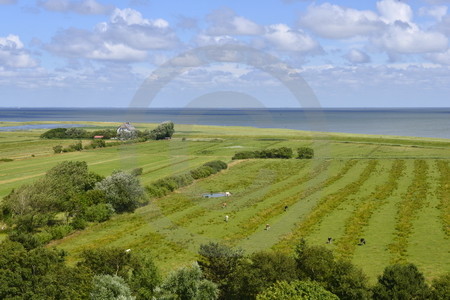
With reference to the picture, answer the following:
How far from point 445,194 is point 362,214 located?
18.5 metres

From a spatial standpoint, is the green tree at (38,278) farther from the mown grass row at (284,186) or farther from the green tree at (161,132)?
the green tree at (161,132)

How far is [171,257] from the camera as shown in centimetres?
4234

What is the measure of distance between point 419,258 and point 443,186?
3709 cm

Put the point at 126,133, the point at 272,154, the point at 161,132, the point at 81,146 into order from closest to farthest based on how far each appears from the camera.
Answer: the point at 272,154, the point at 81,146, the point at 126,133, the point at 161,132

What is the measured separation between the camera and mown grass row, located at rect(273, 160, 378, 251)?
46.6 meters

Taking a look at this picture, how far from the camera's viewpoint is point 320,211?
192 ft

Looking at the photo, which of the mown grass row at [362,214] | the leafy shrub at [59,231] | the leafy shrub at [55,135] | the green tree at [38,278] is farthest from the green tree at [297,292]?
the leafy shrub at [55,135]

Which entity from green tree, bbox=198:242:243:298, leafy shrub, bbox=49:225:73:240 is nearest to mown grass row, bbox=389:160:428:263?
green tree, bbox=198:242:243:298

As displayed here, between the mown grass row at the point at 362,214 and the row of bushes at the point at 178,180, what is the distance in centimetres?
2832

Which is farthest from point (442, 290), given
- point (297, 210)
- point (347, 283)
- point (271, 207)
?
point (271, 207)

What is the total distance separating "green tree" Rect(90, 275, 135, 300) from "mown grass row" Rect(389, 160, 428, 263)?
23.5 meters

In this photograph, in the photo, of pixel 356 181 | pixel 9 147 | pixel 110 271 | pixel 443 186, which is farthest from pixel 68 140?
pixel 110 271

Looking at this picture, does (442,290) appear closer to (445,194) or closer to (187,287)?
(187,287)

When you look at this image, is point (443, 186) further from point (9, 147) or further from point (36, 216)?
point (9, 147)
